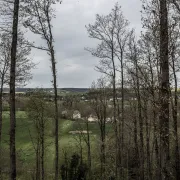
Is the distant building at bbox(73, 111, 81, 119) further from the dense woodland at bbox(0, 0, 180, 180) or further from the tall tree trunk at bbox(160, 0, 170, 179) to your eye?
the tall tree trunk at bbox(160, 0, 170, 179)

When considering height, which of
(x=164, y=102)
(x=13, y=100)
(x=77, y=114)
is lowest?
(x=77, y=114)

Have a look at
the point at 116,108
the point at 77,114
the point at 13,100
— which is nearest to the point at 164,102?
the point at 13,100

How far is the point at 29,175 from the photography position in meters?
43.4

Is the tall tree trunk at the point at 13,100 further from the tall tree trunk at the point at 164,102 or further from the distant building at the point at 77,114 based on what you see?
the distant building at the point at 77,114

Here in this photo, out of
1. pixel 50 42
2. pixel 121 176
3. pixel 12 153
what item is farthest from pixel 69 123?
pixel 12 153

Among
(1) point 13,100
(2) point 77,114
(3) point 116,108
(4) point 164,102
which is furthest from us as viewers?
(2) point 77,114

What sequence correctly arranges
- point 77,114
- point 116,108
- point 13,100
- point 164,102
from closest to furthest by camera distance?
point 164,102 → point 13,100 → point 116,108 → point 77,114

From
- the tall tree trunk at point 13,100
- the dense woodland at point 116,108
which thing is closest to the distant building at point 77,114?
the dense woodland at point 116,108

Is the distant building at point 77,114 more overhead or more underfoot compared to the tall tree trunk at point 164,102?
more underfoot

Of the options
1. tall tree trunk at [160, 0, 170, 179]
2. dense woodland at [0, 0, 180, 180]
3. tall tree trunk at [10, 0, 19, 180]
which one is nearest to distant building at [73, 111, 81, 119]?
dense woodland at [0, 0, 180, 180]

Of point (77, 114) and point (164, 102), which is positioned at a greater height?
point (164, 102)

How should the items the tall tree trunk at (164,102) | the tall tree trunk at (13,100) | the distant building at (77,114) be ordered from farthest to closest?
the distant building at (77,114) < the tall tree trunk at (13,100) < the tall tree trunk at (164,102)

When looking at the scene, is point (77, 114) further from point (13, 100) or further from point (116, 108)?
point (13, 100)

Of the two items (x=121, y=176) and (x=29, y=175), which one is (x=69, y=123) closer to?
(x=29, y=175)
